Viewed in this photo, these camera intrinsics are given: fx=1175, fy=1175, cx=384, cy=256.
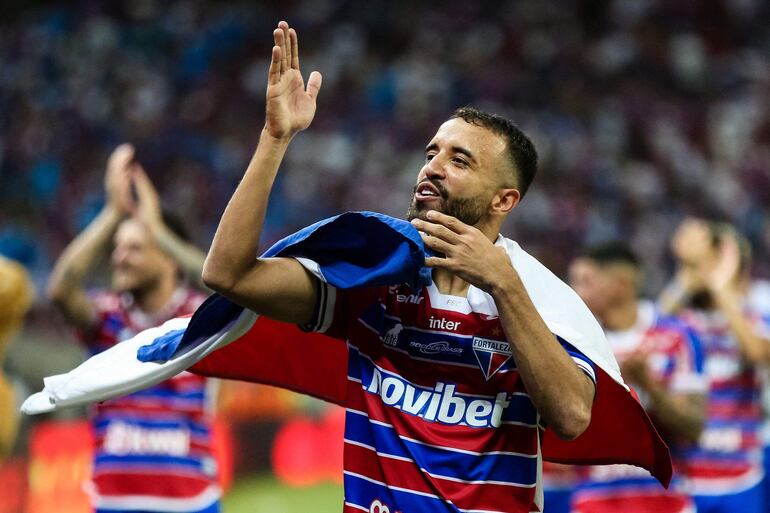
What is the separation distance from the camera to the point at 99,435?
18.7 ft

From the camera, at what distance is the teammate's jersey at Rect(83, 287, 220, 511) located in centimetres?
562

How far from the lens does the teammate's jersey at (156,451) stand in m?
5.62

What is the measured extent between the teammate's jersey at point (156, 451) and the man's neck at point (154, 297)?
0.47 metres

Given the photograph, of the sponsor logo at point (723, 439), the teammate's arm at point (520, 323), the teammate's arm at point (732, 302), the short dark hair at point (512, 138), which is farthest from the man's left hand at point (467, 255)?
the sponsor logo at point (723, 439)

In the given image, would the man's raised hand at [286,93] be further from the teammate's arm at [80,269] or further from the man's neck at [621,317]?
the man's neck at [621,317]

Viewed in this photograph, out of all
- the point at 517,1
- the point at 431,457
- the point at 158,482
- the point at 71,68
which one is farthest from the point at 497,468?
the point at 517,1

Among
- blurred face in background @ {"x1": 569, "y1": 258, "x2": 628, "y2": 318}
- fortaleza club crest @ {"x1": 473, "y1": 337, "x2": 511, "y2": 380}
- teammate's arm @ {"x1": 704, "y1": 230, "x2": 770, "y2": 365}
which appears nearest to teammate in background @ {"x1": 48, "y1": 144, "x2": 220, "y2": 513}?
blurred face in background @ {"x1": 569, "y1": 258, "x2": 628, "y2": 318}

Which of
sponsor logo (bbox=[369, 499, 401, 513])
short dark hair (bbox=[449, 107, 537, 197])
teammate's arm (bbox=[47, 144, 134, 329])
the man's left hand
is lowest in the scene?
sponsor logo (bbox=[369, 499, 401, 513])

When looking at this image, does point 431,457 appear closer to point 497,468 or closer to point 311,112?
point 497,468

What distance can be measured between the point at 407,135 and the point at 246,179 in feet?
41.6

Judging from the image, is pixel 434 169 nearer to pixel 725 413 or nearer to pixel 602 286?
pixel 602 286

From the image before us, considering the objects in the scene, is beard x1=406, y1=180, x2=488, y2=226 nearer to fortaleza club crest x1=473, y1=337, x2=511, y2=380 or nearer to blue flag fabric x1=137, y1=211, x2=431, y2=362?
blue flag fabric x1=137, y1=211, x2=431, y2=362

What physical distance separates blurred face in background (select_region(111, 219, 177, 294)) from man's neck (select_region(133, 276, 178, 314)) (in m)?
Answer: 0.01

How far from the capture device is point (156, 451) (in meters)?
5.65
